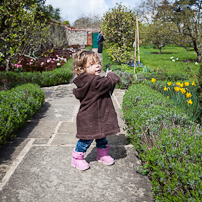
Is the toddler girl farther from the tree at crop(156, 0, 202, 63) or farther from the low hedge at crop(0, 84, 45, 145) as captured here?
the tree at crop(156, 0, 202, 63)

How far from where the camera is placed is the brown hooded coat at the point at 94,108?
245 centimetres

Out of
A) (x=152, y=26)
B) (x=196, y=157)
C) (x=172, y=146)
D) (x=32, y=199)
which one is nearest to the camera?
(x=196, y=157)

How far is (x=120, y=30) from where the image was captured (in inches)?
426

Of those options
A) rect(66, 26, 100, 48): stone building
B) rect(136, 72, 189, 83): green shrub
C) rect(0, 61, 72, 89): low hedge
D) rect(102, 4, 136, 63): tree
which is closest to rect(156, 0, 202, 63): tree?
rect(102, 4, 136, 63): tree

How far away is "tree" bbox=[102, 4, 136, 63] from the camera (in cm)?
1041

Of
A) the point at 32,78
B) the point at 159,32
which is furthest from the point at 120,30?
the point at 159,32

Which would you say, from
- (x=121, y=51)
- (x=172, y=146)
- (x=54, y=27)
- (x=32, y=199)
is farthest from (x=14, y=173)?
(x=54, y=27)

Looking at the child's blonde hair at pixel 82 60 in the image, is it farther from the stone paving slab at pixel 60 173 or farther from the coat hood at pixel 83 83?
the stone paving slab at pixel 60 173

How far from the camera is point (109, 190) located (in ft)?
7.27

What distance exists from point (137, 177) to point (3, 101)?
8.11 ft

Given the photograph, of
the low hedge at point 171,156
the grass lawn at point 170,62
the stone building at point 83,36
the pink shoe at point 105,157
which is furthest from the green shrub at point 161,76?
the stone building at point 83,36

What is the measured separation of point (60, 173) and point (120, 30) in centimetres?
945

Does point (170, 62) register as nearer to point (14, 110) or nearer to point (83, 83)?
point (14, 110)

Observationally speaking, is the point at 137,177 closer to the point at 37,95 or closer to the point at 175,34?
the point at 37,95
